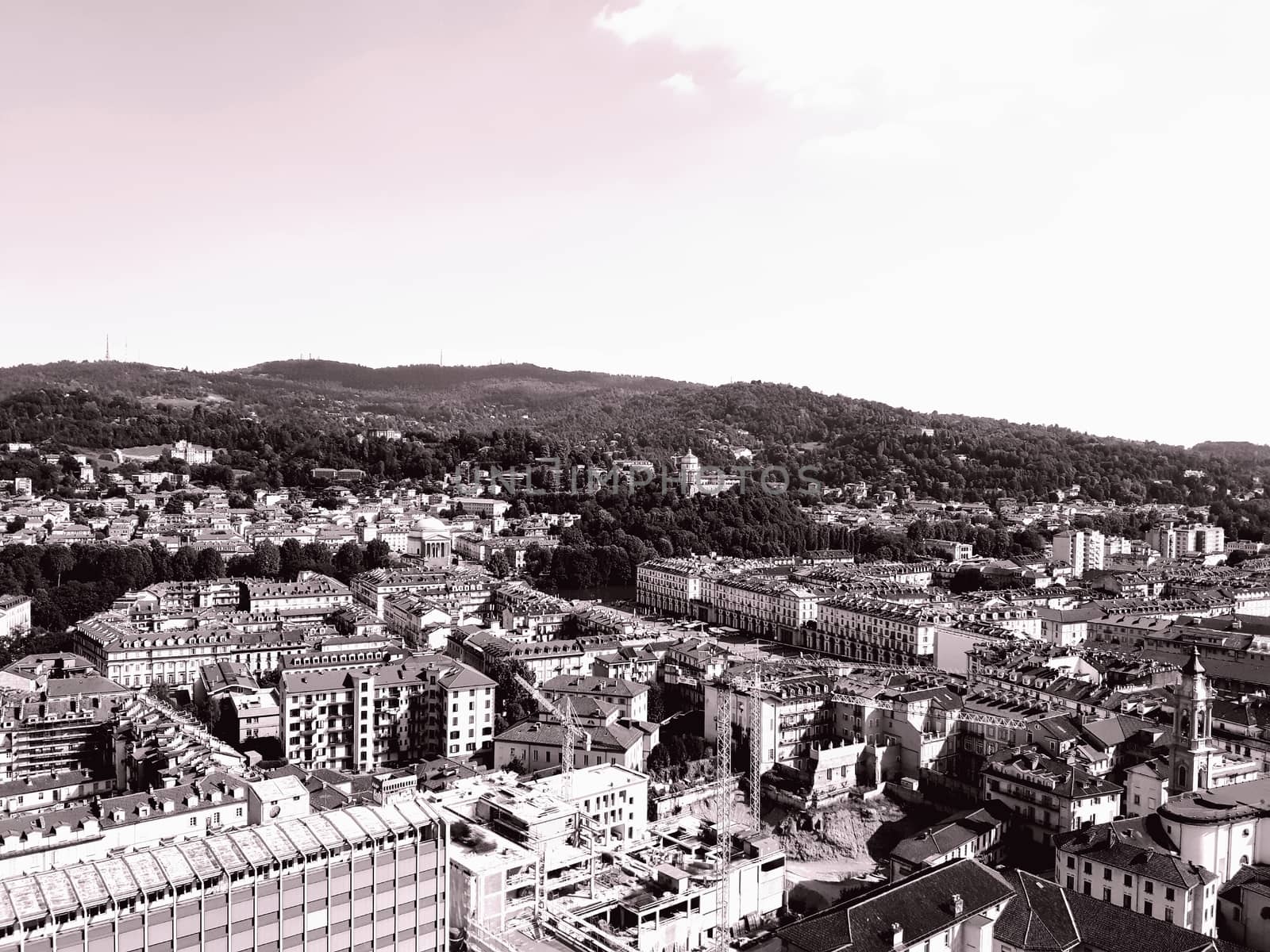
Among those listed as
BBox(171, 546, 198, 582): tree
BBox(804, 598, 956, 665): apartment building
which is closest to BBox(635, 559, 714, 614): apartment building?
BBox(804, 598, 956, 665): apartment building

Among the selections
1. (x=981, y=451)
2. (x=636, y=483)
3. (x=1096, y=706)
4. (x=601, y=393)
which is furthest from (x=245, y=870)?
(x=601, y=393)

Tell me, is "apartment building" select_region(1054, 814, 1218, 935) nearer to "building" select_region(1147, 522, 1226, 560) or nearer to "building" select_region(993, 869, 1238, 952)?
"building" select_region(993, 869, 1238, 952)

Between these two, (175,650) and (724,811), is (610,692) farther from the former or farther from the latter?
(175,650)

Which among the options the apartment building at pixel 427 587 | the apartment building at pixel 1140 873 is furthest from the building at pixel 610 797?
the apartment building at pixel 427 587

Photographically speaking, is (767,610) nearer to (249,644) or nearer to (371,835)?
(249,644)

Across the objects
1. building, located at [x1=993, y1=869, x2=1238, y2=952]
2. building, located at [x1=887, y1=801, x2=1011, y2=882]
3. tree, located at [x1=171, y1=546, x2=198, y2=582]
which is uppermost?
tree, located at [x1=171, y1=546, x2=198, y2=582]

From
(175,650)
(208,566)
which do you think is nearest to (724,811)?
(175,650)
